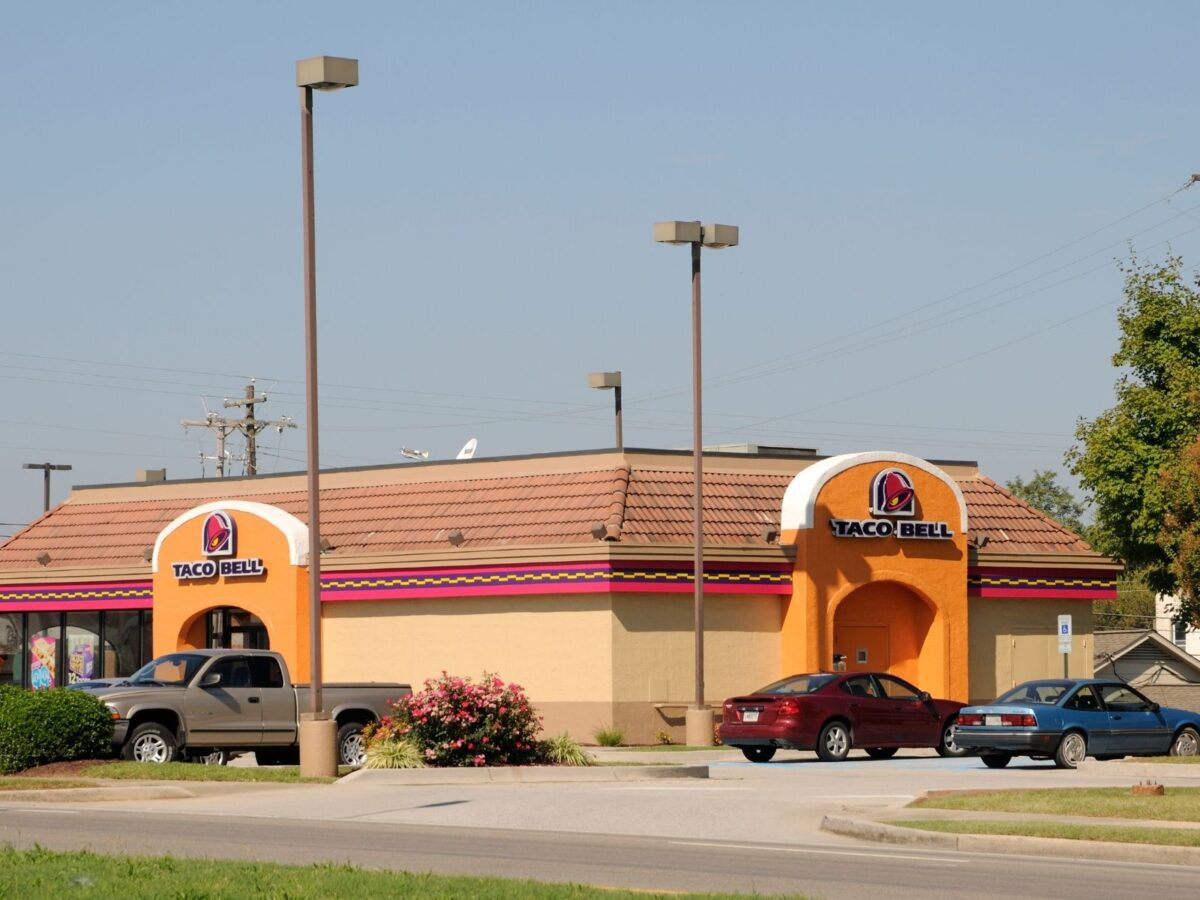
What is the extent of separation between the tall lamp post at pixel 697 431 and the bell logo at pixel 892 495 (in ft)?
16.5

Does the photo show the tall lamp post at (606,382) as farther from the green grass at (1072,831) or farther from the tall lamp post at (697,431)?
the green grass at (1072,831)

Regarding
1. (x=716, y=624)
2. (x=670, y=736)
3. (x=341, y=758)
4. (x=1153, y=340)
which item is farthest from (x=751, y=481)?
(x=1153, y=340)

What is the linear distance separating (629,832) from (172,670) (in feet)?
37.9

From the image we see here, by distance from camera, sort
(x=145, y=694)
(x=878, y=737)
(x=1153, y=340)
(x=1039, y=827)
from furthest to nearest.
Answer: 1. (x=1153, y=340)
2. (x=878, y=737)
3. (x=145, y=694)
4. (x=1039, y=827)

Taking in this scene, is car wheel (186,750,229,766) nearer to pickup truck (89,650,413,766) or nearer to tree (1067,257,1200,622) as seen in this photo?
pickup truck (89,650,413,766)

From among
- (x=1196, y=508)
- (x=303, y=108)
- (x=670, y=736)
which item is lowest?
(x=670, y=736)

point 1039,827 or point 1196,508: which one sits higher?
point 1196,508

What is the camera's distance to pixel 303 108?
26188 millimetres

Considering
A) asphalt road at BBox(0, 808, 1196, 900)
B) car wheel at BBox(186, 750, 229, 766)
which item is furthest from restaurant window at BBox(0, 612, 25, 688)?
asphalt road at BBox(0, 808, 1196, 900)

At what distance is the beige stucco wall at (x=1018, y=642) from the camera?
133 feet

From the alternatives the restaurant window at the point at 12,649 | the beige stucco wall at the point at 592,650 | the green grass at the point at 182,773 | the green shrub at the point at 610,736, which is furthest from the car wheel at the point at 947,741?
the restaurant window at the point at 12,649

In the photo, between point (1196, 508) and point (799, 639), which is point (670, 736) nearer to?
point (799, 639)

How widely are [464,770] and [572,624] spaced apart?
10996 mm

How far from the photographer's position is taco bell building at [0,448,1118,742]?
37000 mm
